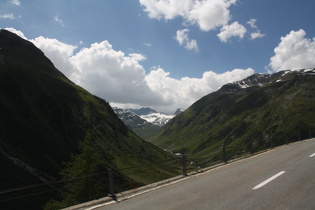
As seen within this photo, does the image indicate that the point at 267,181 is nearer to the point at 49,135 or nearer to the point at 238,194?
the point at 238,194

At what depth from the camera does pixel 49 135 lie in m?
77.2

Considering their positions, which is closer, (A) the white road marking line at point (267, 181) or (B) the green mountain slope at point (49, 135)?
(A) the white road marking line at point (267, 181)

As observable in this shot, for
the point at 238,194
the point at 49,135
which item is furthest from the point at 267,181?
the point at 49,135

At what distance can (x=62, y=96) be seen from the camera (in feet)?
357

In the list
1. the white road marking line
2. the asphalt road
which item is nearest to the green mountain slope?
the asphalt road

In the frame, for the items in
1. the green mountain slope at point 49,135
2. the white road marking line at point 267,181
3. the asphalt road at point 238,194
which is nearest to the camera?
the asphalt road at point 238,194

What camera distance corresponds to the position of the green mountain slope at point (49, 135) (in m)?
52.4

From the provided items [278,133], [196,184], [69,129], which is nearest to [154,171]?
[69,129]

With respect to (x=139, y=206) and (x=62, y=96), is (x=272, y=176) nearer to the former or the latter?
(x=139, y=206)

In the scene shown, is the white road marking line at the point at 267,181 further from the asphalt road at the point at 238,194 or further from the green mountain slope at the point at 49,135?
the green mountain slope at the point at 49,135

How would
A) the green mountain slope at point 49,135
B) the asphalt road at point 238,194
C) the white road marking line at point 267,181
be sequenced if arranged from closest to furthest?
the asphalt road at point 238,194
the white road marking line at point 267,181
the green mountain slope at point 49,135

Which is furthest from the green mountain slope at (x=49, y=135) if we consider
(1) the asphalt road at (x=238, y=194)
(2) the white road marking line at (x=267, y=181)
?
(2) the white road marking line at (x=267, y=181)

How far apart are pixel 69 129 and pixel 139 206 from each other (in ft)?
285

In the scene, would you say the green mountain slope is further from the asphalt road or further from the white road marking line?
the white road marking line
